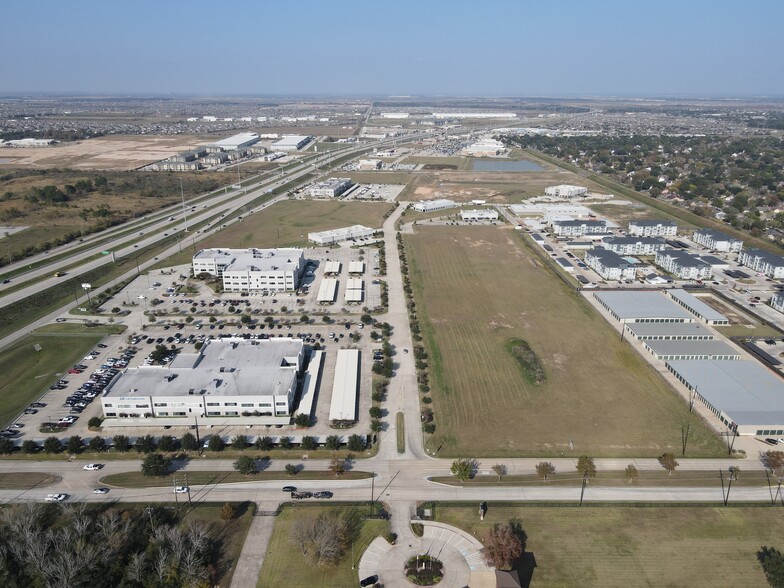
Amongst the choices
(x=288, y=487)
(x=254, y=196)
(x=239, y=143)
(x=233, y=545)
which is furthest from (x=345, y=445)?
(x=239, y=143)

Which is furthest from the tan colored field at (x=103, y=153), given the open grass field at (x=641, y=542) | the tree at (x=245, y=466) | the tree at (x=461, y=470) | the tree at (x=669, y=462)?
the tree at (x=669, y=462)

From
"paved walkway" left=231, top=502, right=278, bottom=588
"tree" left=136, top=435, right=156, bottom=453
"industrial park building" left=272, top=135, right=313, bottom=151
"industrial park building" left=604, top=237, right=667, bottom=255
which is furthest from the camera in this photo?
"industrial park building" left=272, top=135, right=313, bottom=151

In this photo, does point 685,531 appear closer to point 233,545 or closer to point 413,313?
point 233,545

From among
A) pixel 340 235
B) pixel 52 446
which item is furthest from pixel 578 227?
pixel 52 446

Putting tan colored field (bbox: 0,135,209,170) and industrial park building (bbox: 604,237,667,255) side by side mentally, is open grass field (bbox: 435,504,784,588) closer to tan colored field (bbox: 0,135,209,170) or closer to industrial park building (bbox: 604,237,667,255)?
industrial park building (bbox: 604,237,667,255)

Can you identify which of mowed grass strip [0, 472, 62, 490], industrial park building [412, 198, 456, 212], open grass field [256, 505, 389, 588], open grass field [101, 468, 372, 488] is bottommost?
open grass field [256, 505, 389, 588]

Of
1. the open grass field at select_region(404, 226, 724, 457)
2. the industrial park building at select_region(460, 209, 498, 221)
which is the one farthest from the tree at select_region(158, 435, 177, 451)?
the industrial park building at select_region(460, 209, 498, 221)
